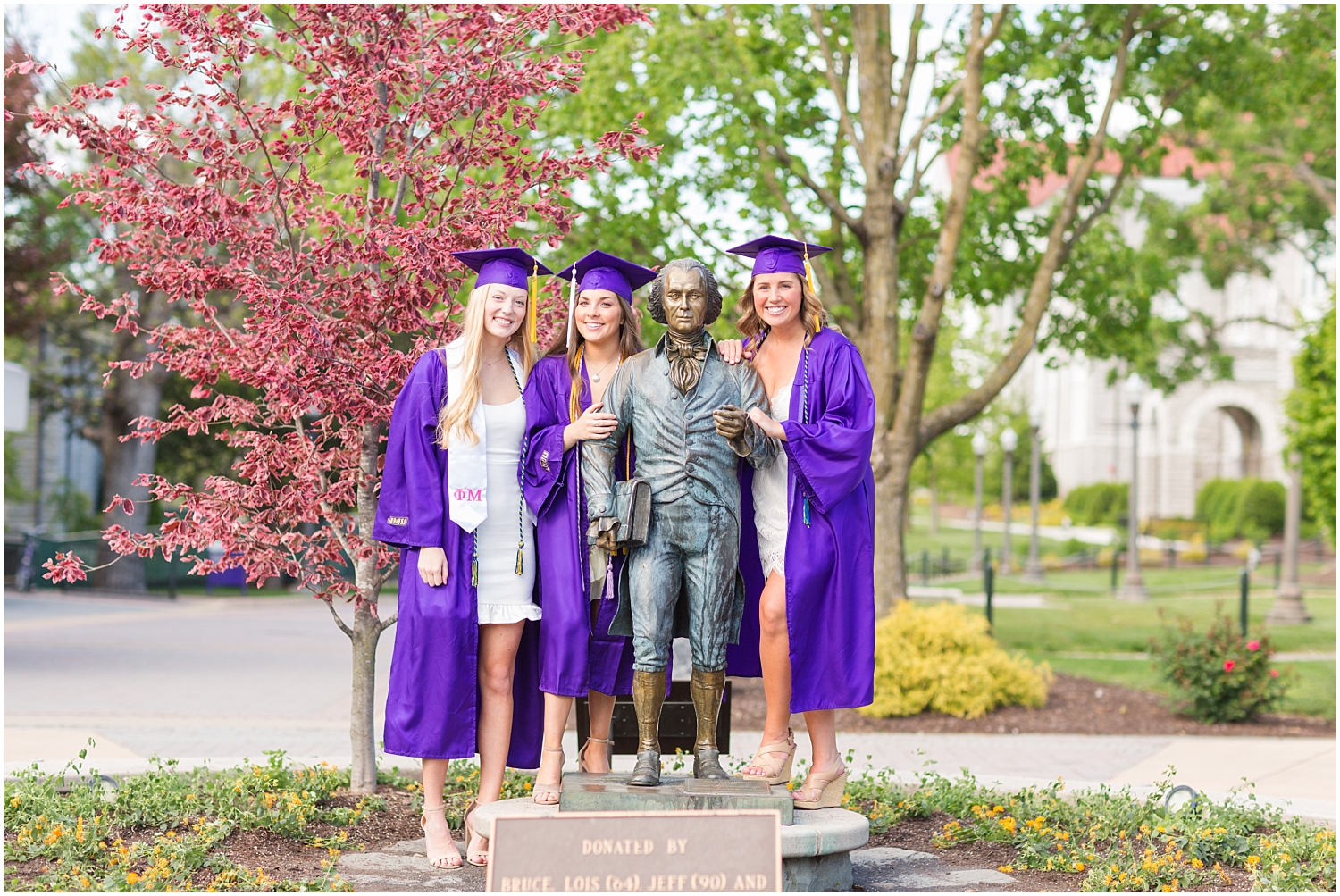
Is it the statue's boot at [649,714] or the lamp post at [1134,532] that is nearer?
the statue's boot at [649,714]

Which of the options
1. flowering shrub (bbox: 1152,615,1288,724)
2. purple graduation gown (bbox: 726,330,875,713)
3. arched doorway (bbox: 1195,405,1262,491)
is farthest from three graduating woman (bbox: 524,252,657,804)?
arched doorway (bbox: 1195,405,1262,491)

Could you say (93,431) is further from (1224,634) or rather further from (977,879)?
(977,879)

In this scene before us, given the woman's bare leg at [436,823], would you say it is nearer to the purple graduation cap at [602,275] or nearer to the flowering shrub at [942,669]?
the purple graduation cap at [602,275]

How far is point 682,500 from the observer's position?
4.45 meters

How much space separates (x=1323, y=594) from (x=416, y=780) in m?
23.8

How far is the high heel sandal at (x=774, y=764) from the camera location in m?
4.73

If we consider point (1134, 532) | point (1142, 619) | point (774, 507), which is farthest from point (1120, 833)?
point (1134, 532)

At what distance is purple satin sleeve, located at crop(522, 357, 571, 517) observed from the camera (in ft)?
15.3

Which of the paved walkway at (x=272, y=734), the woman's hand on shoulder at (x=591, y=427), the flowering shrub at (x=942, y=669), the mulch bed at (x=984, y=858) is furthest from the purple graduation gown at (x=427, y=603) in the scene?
the flowering shrub at (x=942, y=669)

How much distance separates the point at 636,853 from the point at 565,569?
109 centimetres

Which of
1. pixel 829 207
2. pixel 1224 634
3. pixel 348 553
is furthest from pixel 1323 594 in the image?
pixel 348 553

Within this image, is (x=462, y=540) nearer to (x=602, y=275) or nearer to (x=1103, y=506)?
(x=602, y=275)

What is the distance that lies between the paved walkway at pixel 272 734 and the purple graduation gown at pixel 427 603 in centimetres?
253

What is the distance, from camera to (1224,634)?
10031mm
